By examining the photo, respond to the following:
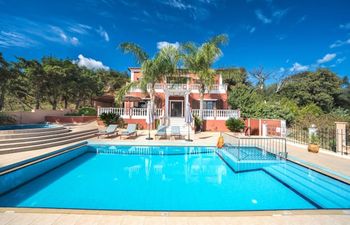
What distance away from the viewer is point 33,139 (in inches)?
439

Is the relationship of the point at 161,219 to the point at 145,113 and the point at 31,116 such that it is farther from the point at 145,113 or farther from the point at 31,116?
the point at 31,116

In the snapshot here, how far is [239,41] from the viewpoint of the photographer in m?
28.0

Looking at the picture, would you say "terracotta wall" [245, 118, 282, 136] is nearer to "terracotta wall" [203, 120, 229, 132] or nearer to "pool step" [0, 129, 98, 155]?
"terracotta wall" [203, 120, 229, 132]

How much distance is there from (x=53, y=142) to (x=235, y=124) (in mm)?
15858

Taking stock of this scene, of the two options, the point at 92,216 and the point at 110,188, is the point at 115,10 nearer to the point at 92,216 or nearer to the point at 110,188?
the point at 110,188

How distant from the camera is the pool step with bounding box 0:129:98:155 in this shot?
31.6 feet

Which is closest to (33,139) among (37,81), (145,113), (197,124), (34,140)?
(34,140)

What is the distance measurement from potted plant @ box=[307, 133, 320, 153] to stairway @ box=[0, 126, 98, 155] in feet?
51.7

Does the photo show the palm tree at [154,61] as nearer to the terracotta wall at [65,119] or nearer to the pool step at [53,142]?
the pool step at [53,142]

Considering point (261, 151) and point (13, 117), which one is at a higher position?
point (13, 117)

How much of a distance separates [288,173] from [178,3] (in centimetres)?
1931

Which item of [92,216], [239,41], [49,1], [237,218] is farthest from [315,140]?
[49,1]

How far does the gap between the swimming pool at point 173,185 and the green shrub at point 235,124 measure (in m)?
8.19

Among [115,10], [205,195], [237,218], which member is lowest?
[205,195]
